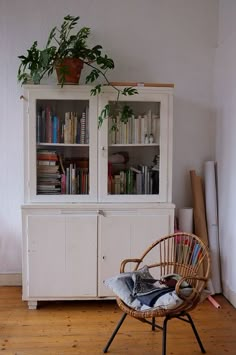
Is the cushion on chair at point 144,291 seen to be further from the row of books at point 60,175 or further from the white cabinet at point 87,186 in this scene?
the row of books at point 60,175

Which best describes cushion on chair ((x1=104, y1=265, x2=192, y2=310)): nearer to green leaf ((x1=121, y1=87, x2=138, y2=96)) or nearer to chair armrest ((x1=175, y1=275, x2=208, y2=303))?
chair armrest ((x1=175, y1=275, x2=208, y2=303))

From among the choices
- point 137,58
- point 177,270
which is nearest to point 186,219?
point 177,270

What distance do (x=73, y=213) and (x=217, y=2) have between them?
224 cm

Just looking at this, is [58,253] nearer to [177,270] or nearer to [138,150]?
[177,270]

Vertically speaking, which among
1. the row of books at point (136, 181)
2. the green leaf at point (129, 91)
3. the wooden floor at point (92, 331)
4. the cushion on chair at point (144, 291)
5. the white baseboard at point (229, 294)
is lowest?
the wooden floor at point (92, 331)

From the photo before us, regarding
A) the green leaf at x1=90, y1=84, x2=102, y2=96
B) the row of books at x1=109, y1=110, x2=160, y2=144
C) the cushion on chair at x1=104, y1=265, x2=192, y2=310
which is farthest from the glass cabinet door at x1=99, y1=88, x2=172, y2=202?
Result: the cushion on chair at x1=104, y1=265, x2=192, y2=310

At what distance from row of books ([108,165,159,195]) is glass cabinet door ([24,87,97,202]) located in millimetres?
179

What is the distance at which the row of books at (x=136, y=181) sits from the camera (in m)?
3.26

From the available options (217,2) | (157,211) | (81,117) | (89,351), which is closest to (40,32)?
(81,117)

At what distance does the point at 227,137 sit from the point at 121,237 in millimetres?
1216

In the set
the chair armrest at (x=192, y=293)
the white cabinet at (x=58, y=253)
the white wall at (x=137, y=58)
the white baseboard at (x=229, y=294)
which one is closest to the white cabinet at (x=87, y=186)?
the white cabinet at (x=58, y=253)

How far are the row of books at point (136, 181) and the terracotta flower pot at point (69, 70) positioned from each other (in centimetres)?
80

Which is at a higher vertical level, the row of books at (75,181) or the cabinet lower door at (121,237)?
the row of books at (75,181)

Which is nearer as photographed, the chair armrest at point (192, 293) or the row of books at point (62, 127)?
the chair armrest at point (192, 293)
